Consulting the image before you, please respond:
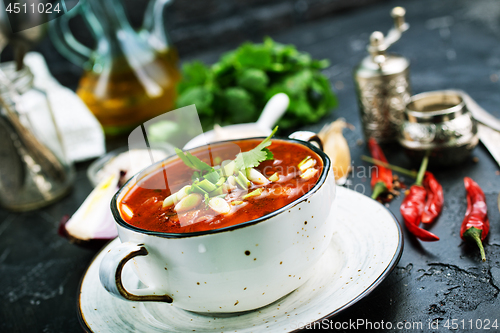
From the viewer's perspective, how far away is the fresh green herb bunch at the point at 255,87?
1779 millimetres

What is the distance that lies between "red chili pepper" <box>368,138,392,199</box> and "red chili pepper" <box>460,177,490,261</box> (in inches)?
7.4

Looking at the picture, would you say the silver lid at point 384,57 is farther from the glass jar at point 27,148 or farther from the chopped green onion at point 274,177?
the glass jar at point 27,148

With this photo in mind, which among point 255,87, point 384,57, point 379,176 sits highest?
point 384,57

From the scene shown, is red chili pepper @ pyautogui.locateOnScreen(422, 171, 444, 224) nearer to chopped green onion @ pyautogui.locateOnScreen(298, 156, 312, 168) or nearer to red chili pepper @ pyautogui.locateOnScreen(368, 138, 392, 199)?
red chili pepper @ pyautogui.locateOnScreen(368, 138, 392, 199)

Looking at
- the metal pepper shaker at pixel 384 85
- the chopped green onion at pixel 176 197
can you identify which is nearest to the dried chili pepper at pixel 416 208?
the metal pepper shaker at pixel 384 85

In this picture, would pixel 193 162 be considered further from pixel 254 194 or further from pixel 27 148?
pixel 27 148

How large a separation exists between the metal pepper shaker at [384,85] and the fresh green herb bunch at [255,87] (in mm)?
334

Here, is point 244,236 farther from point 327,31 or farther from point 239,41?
point 239,41

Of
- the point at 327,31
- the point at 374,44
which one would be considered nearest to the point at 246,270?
the point at 374,44

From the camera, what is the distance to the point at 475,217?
3.09ft

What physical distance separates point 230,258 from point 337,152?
76cm

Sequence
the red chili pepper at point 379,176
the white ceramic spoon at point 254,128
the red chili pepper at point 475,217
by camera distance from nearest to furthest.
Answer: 1. the red chili pepper at point 475,217
2. the red chili pepper at point 379,176
3. the white ceramic spoon at point 254,128

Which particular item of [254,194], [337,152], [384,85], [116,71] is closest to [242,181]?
[254,194]

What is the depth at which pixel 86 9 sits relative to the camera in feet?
6.36
